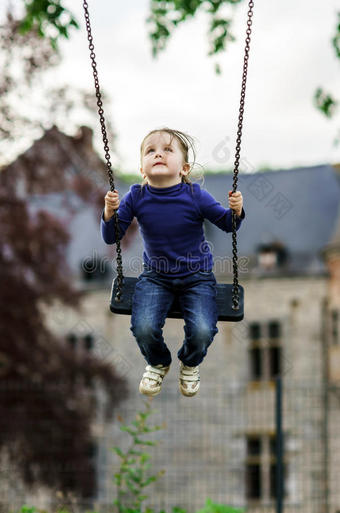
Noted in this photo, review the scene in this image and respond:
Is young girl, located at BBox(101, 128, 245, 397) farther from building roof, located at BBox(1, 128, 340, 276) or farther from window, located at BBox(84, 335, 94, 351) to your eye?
window, located at BBox(84, 335, 94, 351)

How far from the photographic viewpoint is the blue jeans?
384 cm

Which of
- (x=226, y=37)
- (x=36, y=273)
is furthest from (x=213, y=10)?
(x=36, y=273)

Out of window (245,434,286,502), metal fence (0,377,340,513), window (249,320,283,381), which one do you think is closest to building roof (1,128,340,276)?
window (249,320,283,381)

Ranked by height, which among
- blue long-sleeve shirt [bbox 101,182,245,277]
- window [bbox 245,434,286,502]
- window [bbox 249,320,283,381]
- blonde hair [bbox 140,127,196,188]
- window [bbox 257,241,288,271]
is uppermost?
window [bbox 257,241,288,271]

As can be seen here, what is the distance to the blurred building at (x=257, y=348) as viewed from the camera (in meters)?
21.5

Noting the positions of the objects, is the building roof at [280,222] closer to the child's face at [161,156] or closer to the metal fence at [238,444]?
the metal fence at [238,444]

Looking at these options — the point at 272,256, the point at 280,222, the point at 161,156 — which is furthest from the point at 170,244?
the point at 280,222

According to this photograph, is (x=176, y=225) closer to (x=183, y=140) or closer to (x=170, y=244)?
(x=170, y=244)

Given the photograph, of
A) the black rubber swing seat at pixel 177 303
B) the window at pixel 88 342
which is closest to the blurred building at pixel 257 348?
the window at pixel 88 342

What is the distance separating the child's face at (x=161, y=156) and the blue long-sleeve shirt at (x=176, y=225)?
0.12 m

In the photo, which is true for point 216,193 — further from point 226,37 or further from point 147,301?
point 147,301

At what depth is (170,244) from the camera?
13.0 ft

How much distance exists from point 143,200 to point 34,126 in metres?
10.2

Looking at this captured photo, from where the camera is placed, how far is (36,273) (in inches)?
628
